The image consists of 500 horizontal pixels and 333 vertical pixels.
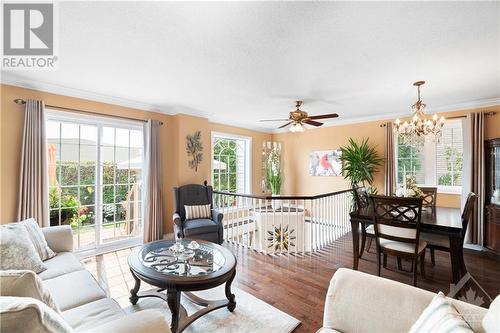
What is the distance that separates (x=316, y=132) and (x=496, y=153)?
3.25 meters

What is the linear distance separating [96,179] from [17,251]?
6.61 ft

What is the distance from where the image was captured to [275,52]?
7.48ft

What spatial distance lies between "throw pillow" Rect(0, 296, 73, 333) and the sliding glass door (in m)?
3.35

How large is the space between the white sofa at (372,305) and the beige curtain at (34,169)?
3.66m

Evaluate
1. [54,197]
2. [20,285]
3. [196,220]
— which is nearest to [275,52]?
[20,285]

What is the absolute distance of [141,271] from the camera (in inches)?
74.0

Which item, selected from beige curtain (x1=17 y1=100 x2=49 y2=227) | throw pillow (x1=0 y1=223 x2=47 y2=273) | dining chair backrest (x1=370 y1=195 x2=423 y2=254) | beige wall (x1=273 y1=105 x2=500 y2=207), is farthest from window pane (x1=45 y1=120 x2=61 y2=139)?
beige wall (x1=273 y1=105 x2=500 y2=207)

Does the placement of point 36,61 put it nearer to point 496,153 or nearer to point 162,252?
point 162,252

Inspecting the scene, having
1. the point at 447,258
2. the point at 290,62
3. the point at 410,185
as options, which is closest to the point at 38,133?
the point at 290,62

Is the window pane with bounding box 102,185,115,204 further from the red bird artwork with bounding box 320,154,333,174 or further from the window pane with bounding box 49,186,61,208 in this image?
the red bird artwork with bounding box 320,154,333,174

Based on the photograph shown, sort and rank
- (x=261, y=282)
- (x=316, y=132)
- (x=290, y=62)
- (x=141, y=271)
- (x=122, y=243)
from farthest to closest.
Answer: (x=316, y=132), (x=122, y=243), (x=261, y=282), (x=290, y=62), (x=141, y=271)

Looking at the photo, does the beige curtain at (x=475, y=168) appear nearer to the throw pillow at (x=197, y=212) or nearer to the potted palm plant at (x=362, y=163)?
the potted palm plant at (x=362, y=163)

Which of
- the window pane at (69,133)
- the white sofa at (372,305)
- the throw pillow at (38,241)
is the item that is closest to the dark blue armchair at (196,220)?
the throw pillow at (38,241)

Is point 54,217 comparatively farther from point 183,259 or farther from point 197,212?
point 183,259
